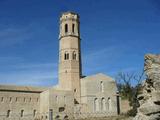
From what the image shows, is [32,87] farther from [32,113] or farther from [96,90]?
[96,90]

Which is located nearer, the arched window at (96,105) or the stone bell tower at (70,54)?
the arched window at (96,105)

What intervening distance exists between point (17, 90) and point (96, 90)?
14617 millimetres

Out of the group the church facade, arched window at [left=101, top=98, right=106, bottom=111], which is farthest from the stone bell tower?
arched window at [left=101, top=98, right=106, bottom=111]

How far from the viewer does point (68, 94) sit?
53.9 meters

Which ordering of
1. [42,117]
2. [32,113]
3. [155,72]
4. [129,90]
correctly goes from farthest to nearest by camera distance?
[32,113], [42,117], [129,90], [155,72]

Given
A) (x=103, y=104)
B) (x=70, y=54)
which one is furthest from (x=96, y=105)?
(x=70, y=54)

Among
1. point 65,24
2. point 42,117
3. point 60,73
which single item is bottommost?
point 42,117

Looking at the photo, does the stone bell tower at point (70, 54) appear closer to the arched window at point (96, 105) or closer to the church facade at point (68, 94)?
the church facade at point (68, 94)

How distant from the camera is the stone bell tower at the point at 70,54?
5566cm

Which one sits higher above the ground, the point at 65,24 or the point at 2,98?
the point at 65,24

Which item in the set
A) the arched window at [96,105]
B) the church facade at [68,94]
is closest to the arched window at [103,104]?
the church facade at [68,94]

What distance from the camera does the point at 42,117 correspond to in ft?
180

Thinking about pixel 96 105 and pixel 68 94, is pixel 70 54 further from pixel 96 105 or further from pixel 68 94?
pixel 96 105

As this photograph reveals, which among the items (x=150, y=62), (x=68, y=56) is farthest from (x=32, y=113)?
(x=150, y=62)
